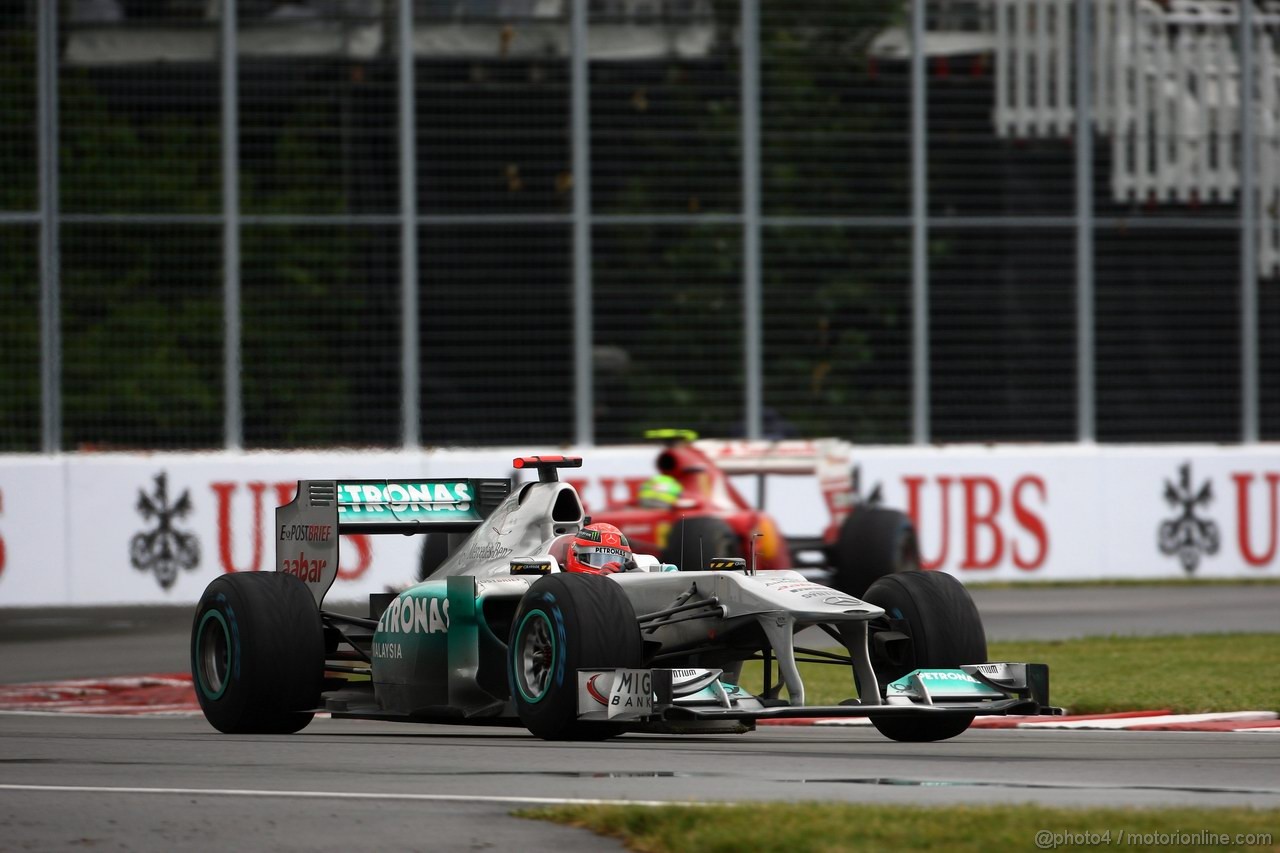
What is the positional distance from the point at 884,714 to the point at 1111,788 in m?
1.52

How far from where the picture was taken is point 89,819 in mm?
7871

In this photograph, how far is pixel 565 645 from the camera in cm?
966

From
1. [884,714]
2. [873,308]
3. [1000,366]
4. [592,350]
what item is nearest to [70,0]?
[592,350]

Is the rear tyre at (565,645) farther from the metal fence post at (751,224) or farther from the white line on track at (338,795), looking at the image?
the metal fence post at (751,224)

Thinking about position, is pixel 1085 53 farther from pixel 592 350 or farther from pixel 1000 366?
pixel 592 350

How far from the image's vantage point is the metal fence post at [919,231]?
2578cm

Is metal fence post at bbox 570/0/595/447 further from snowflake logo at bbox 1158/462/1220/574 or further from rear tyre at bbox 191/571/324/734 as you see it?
rear tyre at bbox 191/571/324/734

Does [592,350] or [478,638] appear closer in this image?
[478,638]

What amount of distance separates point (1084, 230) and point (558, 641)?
17894 mm

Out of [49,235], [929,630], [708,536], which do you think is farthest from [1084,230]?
[929,630]

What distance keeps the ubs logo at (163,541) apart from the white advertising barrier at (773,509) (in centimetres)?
1

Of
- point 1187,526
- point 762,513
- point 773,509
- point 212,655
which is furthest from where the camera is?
point 1187,526

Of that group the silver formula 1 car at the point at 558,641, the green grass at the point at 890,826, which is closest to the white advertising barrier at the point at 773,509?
the silver formula 1 car at the point at 558,641

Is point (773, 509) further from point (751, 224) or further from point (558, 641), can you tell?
point (558, 641)
